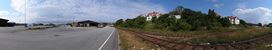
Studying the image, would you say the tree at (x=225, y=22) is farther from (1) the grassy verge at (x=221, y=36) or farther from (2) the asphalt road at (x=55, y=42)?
(2) the asphalt road at (x=55, y=42)

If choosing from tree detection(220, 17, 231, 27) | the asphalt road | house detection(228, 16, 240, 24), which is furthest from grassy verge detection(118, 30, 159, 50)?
house detection(228, 16, 240, 24)

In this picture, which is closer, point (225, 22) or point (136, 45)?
point (136, 45)

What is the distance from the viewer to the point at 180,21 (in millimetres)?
51594

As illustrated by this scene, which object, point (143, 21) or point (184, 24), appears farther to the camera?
point (143, 21)

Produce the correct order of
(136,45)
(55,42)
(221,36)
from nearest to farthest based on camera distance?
(55,42), (136,45), (221,36)

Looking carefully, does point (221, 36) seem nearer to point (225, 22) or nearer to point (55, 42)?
point (55, 42)

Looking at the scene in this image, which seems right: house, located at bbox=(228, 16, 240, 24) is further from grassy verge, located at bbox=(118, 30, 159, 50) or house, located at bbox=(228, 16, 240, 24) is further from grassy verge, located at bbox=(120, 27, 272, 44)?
grassy verge, located at bbox=(118, 30, 159, 50)

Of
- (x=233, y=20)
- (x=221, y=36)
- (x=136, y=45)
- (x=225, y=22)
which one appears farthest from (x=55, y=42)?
(x=233, y=20)

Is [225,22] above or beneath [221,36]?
above

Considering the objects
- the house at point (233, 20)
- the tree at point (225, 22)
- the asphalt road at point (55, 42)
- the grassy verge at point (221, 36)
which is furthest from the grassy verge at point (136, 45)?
the house at point (233, 20)

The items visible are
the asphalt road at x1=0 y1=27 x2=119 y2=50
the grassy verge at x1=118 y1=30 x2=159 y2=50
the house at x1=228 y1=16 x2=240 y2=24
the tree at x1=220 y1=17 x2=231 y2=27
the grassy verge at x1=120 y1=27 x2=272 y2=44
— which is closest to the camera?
the asphalt road at x1=0 y1=27 x2=119 y2=50

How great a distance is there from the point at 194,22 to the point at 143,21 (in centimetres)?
2969

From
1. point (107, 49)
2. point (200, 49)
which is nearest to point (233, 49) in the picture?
point (200, 49)

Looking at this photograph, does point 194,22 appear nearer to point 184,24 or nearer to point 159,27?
point 184,24
